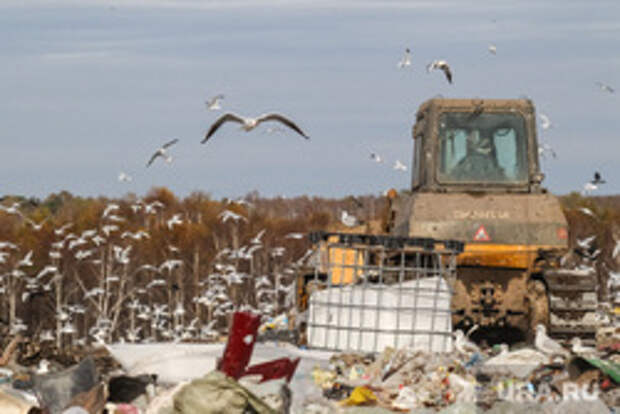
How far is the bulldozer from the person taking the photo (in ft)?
43.2

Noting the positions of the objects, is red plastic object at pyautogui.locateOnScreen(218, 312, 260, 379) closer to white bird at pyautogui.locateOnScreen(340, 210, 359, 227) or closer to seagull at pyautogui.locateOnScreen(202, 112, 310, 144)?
seagull at pyautogui.locateOnScreen(202, 112, 310, 144)

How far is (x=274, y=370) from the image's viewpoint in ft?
28.8

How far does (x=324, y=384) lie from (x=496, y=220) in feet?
14.6

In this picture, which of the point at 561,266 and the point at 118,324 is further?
the point at 118,324

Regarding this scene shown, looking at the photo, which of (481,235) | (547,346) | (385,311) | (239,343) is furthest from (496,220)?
(239,343)

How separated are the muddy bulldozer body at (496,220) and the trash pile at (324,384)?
186 centimetres

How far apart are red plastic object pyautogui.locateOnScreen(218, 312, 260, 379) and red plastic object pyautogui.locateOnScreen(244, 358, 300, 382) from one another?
24cm

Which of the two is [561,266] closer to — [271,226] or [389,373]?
[389,373]

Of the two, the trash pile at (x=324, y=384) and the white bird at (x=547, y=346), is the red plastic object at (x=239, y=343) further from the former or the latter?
the white bird at (x=547, y=346)

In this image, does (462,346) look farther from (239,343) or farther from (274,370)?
(239,343)

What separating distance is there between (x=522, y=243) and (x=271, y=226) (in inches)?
2526

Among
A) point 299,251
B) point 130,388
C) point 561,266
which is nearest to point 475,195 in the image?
point 561,266

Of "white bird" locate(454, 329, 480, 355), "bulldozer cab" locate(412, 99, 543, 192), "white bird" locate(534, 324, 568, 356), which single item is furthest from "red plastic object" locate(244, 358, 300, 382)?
"bulldozer cab" locate(412, 99, 543, 192)

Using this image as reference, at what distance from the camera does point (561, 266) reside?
48.4 ft
